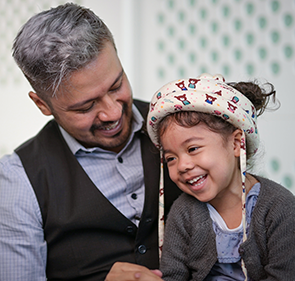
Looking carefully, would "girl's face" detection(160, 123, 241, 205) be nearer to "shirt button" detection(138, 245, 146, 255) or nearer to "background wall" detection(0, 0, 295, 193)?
"shirt button" detection(138, 245, 146, 255)

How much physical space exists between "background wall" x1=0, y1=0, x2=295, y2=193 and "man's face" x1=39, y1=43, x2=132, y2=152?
77cm

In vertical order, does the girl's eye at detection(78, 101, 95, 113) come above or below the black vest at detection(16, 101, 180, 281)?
above

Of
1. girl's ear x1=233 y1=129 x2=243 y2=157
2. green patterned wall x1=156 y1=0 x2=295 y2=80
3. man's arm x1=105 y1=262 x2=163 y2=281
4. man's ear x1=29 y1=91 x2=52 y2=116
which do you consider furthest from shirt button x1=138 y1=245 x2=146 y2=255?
green patterned wall x1=156 y1=0 x2=295 y2=80

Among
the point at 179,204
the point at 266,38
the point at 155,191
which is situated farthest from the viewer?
the point at 266,38

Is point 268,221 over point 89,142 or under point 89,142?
under

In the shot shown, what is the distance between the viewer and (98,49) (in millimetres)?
1376

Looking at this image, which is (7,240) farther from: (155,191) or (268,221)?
(268,221)

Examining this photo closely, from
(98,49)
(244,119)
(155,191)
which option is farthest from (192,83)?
(155,191)

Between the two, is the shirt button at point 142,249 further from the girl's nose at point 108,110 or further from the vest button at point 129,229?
the girl's nose at point 108,110

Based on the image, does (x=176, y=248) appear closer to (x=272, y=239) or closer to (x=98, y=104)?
(x=272, y=239)

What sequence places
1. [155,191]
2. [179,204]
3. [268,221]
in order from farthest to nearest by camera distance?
1. [155,191]
2. [179,204]
3. [268,221]

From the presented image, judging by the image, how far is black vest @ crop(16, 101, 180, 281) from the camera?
4.65 feet

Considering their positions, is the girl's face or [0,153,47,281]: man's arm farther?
[0,153,47,281]: man's arm

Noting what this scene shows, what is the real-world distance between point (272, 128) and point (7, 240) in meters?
1.47
